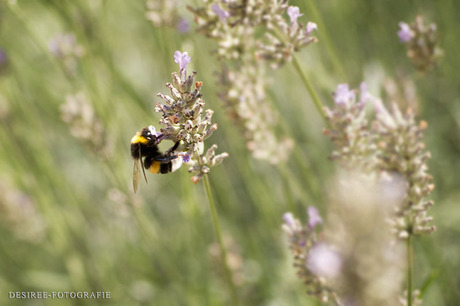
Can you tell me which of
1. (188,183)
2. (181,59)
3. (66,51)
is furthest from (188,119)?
(66,51)

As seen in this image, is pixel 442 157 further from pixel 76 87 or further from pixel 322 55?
pixel 76 87

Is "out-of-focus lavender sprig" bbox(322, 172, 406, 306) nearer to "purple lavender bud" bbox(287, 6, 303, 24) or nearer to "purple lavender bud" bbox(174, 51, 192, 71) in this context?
"purple lavender bud" bbox(174, 51, 192, 71)

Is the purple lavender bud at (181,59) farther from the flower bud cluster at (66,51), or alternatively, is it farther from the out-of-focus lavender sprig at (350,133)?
the flower bud cluster at (66,51)

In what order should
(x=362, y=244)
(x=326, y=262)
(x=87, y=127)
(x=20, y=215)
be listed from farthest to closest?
(x=20, y=215) → (x=87, y=127) → (x=326, y=262) → (x=362, y=244)

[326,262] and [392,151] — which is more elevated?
[392,151]

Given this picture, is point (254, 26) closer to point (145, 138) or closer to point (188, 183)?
point (145, 138)

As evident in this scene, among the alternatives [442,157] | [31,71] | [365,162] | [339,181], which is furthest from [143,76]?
[339,181]

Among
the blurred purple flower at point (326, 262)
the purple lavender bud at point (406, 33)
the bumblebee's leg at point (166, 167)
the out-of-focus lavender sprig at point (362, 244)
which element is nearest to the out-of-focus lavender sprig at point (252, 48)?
the bumblebee's leg at point (166, 167)
